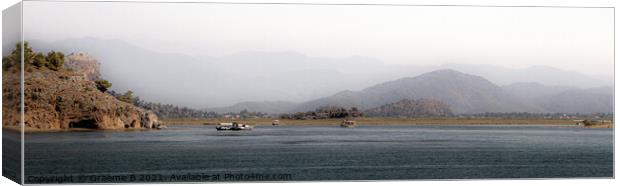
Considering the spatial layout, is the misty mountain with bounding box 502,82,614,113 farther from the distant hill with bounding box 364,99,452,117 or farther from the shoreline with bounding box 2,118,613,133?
the distant hill with bounding box 364,99,452,117

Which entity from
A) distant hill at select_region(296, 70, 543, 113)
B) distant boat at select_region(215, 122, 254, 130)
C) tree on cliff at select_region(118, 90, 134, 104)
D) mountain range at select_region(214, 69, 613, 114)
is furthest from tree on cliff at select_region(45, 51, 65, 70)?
distant hill at select_region(296, 70, 543, 113)

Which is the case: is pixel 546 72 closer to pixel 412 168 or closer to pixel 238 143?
pixel 412 168

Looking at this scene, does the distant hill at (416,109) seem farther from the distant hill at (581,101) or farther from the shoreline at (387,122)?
the distant hill at (581,101)

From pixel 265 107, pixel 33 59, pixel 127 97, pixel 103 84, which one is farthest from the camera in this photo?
pixel 265 107

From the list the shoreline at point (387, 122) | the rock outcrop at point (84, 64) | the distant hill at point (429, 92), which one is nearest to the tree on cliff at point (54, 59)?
the rock outcrop at point (84, 64)

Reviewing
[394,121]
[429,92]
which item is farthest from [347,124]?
[429,92]

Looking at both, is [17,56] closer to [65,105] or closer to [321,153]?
[65,105]
